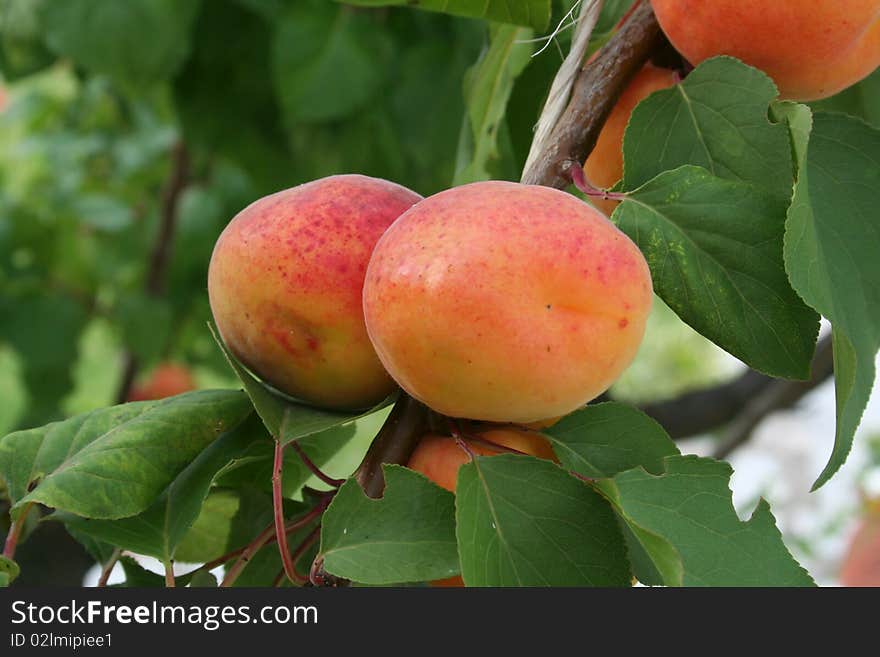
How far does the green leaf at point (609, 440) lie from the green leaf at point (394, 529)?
0.06 m

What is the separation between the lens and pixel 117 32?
45.9 inches

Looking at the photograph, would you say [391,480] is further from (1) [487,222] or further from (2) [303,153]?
(2) [303,153]

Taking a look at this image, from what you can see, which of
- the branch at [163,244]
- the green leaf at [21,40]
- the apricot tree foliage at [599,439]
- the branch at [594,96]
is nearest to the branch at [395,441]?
the apricot tree foliage at [599,439]

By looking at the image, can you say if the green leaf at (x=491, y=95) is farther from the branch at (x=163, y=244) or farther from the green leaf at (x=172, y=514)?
the branch at (x=163, y=244)

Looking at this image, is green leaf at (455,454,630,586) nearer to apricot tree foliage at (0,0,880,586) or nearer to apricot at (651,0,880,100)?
apricot tree foliage at (0,0,880,586)

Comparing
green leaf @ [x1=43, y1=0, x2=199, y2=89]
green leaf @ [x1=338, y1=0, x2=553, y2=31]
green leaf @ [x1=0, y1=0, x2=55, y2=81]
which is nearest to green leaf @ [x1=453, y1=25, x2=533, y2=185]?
green leaf @ [x1=338, y1=0, x2=553, y2=31]

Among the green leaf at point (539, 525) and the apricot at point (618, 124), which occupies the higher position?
the apricot at point (618, 124)

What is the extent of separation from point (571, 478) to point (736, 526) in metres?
0.06

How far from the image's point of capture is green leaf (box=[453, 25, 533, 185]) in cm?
60

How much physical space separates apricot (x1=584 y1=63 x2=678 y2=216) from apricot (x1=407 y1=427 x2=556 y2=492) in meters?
0.12

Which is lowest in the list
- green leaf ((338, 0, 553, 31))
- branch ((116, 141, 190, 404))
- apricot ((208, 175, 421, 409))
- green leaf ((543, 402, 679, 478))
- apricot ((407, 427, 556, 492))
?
branch ((116, 141, 190, 404))

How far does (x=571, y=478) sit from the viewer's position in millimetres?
413

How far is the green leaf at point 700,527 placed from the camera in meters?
0.38

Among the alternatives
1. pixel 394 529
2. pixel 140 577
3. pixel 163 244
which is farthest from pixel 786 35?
pixel 163 244
